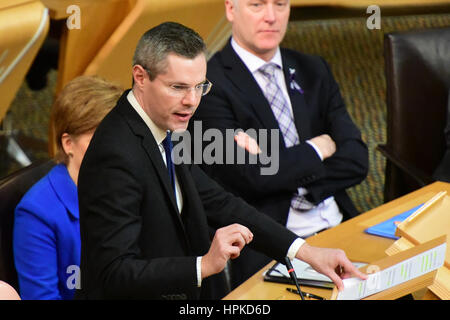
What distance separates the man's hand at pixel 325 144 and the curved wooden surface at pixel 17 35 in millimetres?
1028

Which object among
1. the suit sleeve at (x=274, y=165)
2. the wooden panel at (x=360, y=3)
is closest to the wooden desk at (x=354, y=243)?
the suit sleeve at (x=274, y=165)

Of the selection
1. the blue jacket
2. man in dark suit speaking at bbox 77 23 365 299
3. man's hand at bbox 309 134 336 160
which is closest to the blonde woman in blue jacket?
the blue jacket

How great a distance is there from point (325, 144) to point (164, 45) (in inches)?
48.2

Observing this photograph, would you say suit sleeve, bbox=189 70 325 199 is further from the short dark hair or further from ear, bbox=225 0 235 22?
the short dark hair

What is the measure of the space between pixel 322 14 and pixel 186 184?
12.2 ft

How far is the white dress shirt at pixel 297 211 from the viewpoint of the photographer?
2400 mm

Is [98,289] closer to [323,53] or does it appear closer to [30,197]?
[30,197]

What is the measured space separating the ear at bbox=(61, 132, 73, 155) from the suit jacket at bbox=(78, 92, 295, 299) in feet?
1.05

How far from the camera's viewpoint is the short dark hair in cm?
133

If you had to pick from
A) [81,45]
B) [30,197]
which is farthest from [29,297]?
[81,45]

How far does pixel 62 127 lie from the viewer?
5.78ft

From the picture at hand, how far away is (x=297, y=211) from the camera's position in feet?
7.99

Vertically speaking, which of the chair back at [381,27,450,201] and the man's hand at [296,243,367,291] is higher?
the chair back at [381,27,450,201]

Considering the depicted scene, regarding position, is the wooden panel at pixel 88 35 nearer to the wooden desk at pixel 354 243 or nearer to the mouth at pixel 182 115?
the wooden desk at pixel 354 243
